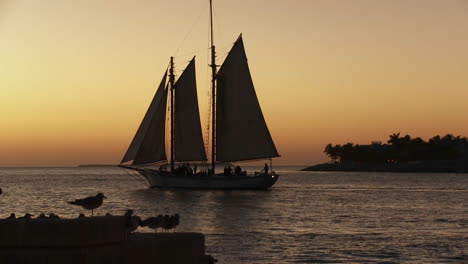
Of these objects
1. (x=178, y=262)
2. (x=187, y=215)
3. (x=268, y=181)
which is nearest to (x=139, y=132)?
(x=268, y=181)

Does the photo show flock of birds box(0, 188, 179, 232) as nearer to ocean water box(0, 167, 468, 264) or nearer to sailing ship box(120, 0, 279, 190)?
ocean water box(0, 167, 468, 264)

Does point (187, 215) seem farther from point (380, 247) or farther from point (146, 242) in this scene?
point (146, 242)

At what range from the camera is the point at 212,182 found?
84.2 metres

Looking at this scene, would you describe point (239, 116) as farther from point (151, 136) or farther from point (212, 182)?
point (212, 182)

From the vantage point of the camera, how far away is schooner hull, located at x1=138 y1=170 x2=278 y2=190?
83812mm

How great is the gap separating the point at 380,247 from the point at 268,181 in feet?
187

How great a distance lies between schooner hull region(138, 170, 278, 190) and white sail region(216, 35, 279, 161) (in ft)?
15.6

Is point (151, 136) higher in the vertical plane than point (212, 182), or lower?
higher

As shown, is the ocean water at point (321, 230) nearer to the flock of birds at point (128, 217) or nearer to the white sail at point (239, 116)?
the flock of birds at point (128, 217)

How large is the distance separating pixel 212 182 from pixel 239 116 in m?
9.18

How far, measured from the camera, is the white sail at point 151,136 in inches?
3147

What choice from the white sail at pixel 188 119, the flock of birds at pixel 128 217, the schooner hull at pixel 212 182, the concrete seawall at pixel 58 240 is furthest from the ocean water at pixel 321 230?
the schooner hull at pixel 212 182

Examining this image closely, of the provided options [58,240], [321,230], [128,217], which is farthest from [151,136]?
[58,240]

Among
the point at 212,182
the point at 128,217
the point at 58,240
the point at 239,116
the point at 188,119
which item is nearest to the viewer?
the point at 58,240
